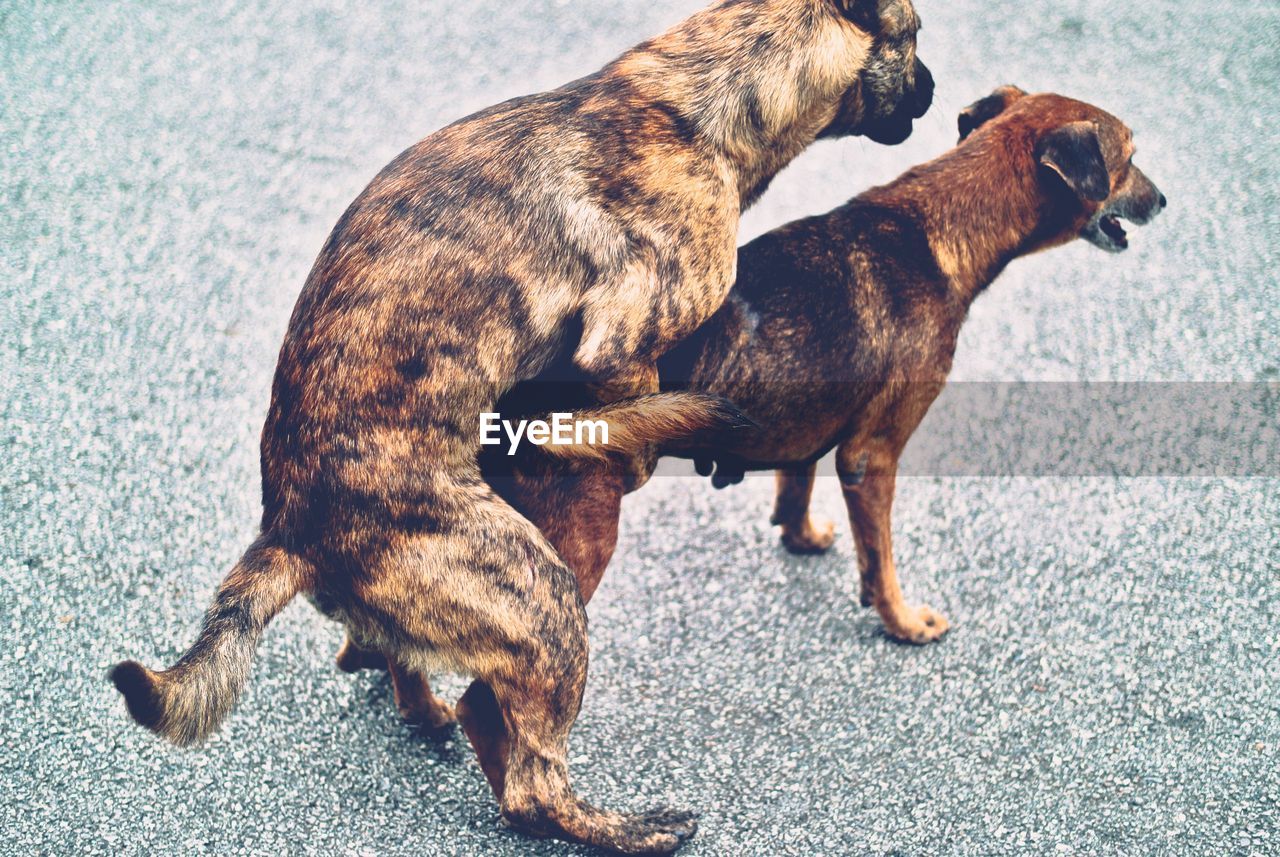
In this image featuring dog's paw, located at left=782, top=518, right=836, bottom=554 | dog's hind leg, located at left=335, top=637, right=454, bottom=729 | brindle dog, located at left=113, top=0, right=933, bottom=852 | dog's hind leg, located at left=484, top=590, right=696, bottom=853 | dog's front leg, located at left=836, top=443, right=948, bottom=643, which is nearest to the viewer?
brindle dog, located at left=113, top=0, right=933, bottom=852

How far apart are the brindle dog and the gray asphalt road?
60cm

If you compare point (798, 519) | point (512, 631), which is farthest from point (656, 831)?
point (798, 519)

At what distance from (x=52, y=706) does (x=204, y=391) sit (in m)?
1.62

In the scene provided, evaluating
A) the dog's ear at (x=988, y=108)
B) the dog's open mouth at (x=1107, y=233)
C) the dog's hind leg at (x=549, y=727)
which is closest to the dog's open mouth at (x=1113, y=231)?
the dog's open mouth at (x=1107, y=233)

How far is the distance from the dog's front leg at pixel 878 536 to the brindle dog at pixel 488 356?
0.81 meters

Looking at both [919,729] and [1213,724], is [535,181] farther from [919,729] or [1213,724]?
[1213,724]

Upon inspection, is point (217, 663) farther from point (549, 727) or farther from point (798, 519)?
point (798, 519)

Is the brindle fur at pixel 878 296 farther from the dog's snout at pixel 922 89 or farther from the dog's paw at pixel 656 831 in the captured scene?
the dog's paw at pixel 656 831

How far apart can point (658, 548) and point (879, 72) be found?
1.94 metres

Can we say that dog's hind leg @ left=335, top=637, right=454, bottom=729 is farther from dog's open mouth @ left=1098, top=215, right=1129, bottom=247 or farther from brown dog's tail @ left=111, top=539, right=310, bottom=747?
dog's open mouth @ left=1098, top=215, right=1129, bottom=247

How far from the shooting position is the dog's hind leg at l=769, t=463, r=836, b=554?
161 inches

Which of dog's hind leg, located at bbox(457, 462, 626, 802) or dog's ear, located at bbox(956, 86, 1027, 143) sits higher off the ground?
dog's ear, located at bbox(956, 86, 1027, 143)

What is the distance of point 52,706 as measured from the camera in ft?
11.5

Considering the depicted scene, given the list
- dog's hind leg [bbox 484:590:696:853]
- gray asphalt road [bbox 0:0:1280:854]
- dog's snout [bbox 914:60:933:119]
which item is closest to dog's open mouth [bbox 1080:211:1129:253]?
dog's snout [bbox 914:60:933:119]
